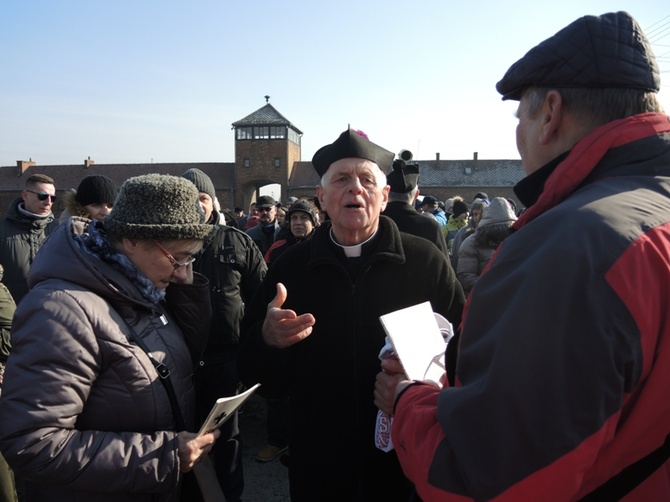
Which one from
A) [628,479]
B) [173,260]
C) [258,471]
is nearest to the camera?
[628,479]

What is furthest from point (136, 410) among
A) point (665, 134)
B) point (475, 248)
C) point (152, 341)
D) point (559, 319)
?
point (475, 248)

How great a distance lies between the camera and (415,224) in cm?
421

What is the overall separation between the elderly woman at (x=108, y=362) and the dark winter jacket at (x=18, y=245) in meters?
3.42

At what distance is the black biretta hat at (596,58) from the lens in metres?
1.03

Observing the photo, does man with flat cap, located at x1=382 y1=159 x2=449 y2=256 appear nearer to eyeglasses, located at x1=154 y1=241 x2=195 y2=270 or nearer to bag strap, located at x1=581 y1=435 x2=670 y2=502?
eyeglasses, located at x1=154 y1=241 x2=195 y2=270

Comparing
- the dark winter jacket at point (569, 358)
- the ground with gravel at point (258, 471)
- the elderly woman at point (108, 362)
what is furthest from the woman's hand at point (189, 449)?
the ground with gravel at point (258, 471)

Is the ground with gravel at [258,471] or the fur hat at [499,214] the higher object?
the fur hat at [499,214]

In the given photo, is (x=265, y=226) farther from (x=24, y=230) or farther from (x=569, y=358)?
(x=569, y=358)

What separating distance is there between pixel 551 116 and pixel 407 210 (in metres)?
3.25

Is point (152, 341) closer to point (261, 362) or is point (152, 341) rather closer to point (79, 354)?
point (79, 354)

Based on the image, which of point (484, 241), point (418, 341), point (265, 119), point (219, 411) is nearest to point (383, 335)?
point (418, 341)

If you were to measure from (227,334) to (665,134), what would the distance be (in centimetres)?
309

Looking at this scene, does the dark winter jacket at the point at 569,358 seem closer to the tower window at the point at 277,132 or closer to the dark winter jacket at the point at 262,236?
the dark winter jacket at the point at 262,236

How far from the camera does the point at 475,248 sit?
4.70m
